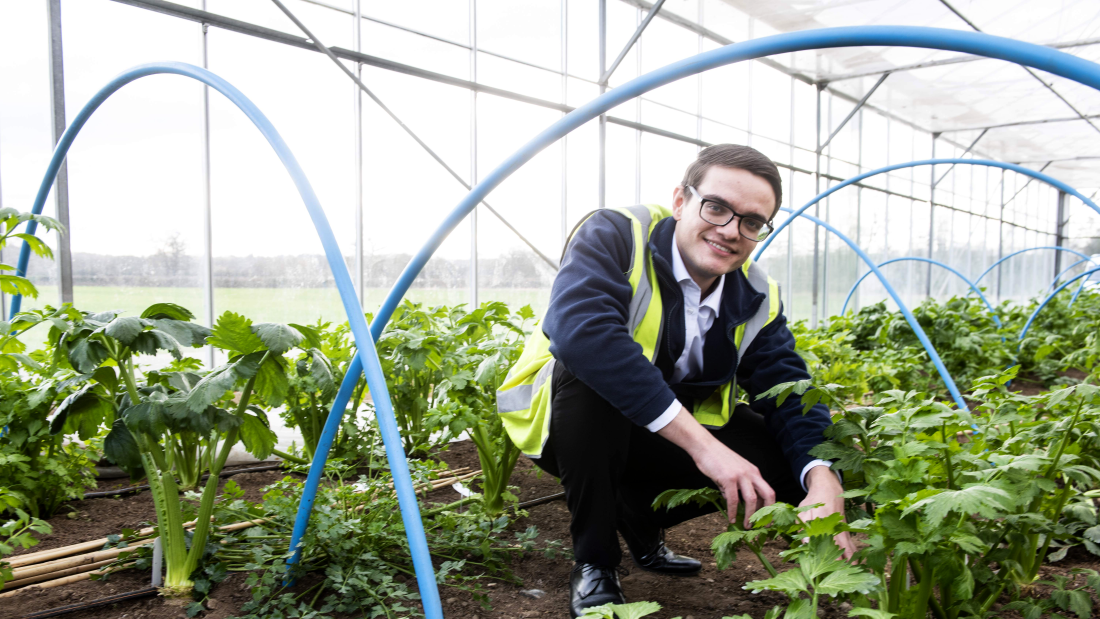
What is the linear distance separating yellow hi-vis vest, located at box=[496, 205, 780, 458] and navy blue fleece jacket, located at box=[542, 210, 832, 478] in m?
0.03

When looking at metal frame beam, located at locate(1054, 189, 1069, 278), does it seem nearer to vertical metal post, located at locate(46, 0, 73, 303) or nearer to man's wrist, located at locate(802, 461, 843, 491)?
man's wrist, located at locate(802, 461, 843, 491)

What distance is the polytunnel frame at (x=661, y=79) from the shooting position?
3.20 feet

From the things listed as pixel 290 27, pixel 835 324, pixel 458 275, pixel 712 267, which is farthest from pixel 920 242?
pixel 712 267

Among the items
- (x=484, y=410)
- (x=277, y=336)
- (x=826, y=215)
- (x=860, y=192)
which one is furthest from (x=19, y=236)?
(x=860, y=192)

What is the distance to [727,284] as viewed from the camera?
1692 millimetres

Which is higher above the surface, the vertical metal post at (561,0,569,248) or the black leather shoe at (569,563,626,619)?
the vertical metal post at (561,0,569,248)

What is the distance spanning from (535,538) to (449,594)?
0.36 metres

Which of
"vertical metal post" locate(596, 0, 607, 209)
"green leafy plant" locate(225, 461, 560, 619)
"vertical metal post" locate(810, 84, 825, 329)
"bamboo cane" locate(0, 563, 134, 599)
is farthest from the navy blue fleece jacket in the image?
"vertical metal post" locate(810, 84, 825, 329)

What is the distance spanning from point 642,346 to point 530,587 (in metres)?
0.66

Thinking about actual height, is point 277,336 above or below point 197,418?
above

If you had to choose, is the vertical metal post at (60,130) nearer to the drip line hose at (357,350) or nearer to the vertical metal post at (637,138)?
the drip line hose at (357,350)

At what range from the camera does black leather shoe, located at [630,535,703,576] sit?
1720 mm

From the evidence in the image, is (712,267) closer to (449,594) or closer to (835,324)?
(449,594)

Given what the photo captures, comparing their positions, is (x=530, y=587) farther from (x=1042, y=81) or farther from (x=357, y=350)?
(x=1042, y=81)
